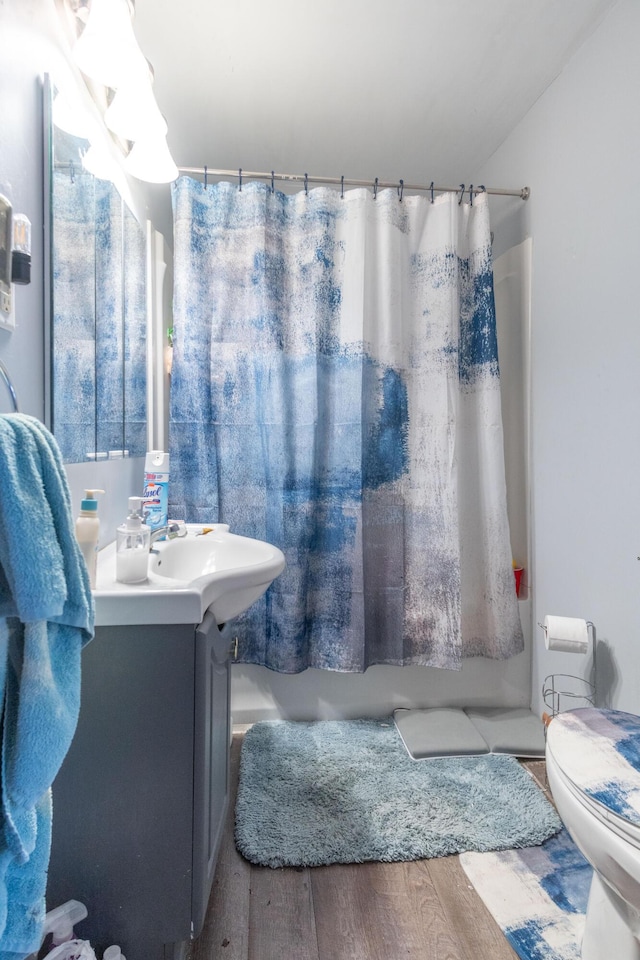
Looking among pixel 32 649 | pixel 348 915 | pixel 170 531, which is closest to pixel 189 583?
pixel 32 649

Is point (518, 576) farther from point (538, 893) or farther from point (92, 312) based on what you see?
point (92, 312)

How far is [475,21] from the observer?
153 cm

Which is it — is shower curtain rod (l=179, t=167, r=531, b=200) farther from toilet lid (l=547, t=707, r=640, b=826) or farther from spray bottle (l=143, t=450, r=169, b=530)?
toilet lid (l=547, t=707, r=640, b=826)

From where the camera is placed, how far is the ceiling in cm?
151

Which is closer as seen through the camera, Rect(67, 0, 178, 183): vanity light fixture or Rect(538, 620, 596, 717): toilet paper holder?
Rect(67, 0, 178, 183): vanity light fixture

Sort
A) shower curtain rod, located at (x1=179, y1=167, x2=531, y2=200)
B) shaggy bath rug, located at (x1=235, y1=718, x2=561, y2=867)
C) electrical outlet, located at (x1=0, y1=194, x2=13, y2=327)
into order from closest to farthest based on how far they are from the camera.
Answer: electrical outlet, located at (x1=0, y1=194, x2=13, y2=327) → shaggy bath rug, located at (x1=235, y1=718, x2=561, y2=867) → shower curtain rod, located at (x1=179, y1=167, x2=531, y2=200)

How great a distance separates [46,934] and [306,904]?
1.98 feet

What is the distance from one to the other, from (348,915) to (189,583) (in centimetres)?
A: 93

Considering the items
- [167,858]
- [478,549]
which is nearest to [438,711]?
[478,549]

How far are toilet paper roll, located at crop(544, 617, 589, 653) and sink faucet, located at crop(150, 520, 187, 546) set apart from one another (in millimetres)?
1180

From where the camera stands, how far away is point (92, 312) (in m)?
1.29

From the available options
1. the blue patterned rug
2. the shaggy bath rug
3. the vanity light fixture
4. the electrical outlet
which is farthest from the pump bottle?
the blue patterned rug

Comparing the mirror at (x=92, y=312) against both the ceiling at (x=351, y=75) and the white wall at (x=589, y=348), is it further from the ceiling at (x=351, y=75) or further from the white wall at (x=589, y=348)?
the white wall at (x=589, y=348)

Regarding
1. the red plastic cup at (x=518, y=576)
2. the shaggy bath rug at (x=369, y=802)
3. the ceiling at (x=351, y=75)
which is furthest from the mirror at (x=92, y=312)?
the red plastic cup at (x=518, y=576)
